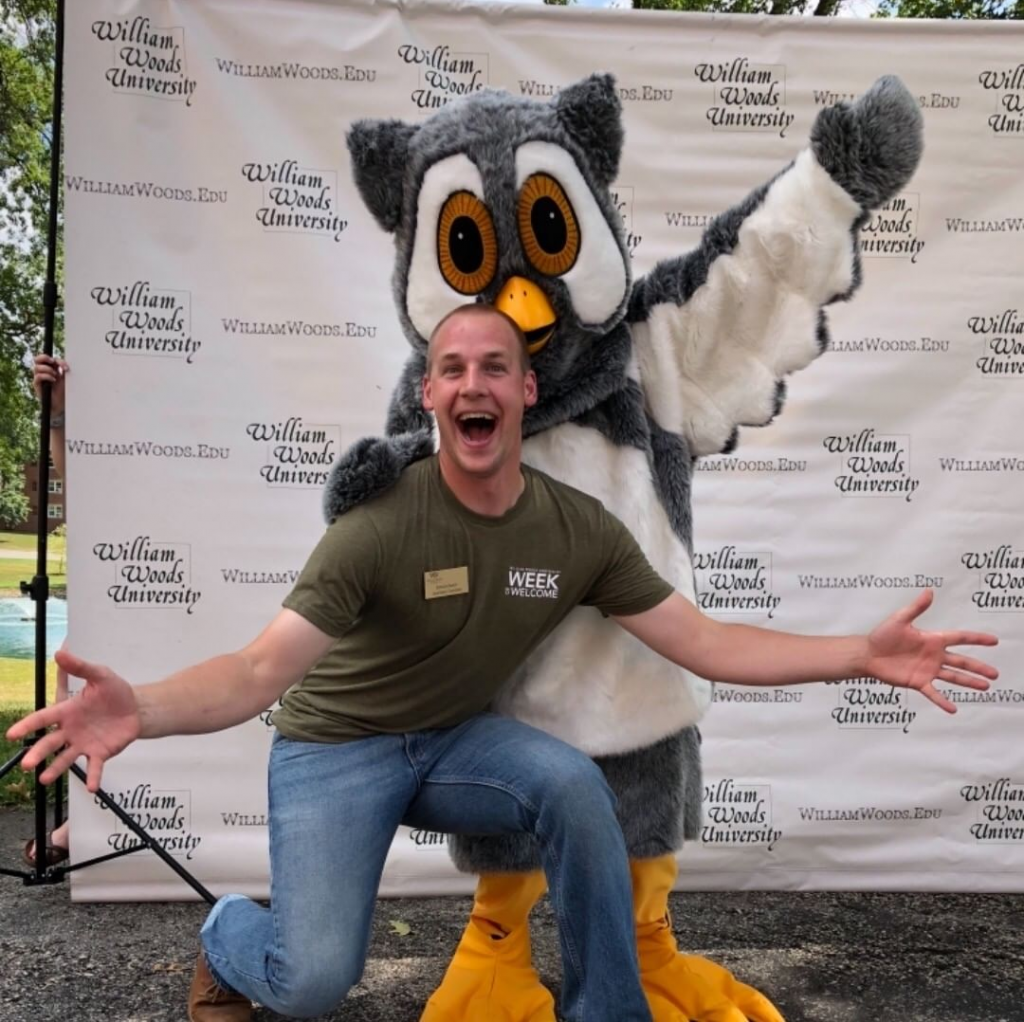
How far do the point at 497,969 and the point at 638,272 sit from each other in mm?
1925

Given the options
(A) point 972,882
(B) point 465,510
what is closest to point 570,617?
(B) point 465,510

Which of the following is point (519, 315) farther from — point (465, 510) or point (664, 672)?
point (664, 672)

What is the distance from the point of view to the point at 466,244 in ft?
6.10

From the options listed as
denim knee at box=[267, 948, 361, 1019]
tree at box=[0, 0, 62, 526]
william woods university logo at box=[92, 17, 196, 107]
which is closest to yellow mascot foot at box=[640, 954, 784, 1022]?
denim knee at box=[267, 948, 361, 1019]

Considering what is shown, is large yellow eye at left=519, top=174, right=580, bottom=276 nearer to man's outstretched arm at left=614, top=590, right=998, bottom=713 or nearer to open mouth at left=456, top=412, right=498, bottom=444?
open mouth at left=456, top=412, right=498, bottom=444

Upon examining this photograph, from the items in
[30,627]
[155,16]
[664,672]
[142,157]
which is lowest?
[30,627]

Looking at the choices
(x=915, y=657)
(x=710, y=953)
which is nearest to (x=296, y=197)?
(x=915, y=657)

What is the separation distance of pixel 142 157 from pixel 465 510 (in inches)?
65.8

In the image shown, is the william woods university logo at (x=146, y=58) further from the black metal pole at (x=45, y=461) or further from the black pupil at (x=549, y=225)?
the black pupil at (x=549, y=225)

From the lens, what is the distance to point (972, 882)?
3004 millimetres

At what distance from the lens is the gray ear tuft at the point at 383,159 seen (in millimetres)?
1971

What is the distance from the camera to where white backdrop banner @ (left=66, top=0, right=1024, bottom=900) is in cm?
274

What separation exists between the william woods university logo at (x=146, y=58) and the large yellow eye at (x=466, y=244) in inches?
51.3

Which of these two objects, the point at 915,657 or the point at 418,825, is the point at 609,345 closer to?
the point at 915,657
